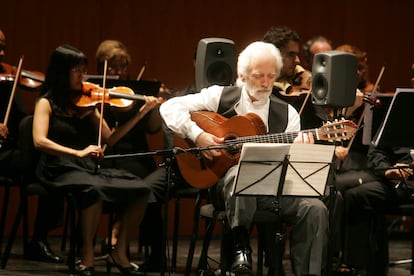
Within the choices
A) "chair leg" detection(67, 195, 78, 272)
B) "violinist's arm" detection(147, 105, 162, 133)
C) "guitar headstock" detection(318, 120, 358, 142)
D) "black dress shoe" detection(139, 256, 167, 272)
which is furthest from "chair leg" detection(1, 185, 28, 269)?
"guitar headstock" detection(318, 120, 358, 142)

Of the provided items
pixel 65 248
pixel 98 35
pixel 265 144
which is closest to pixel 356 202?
pixel 265 144

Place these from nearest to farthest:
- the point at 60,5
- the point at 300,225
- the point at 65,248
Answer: the point at 300,225 → the point at 65,248 → the point at 60,5

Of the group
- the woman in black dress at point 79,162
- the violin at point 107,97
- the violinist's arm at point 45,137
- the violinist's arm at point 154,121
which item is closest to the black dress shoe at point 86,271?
the woman in black dress at point 79,162

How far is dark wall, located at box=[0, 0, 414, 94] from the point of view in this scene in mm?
7336

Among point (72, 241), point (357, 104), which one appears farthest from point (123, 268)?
point (357, 104)

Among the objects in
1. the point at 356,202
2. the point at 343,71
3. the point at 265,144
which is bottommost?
the point at 356,202

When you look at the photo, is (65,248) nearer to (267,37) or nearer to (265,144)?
(267,37)

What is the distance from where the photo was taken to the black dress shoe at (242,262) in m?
4.55

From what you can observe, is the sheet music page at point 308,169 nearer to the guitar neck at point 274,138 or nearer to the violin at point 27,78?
the guitar neck at point 274,138

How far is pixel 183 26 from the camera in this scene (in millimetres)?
7605

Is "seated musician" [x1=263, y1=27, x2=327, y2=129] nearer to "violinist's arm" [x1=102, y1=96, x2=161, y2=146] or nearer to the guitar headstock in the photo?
"violinist's arm" [x1=102, y1=96, x2=161, y2=146]

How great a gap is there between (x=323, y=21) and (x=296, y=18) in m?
0.23

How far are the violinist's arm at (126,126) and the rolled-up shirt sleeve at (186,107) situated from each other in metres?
0.80

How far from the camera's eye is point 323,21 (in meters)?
7.81
